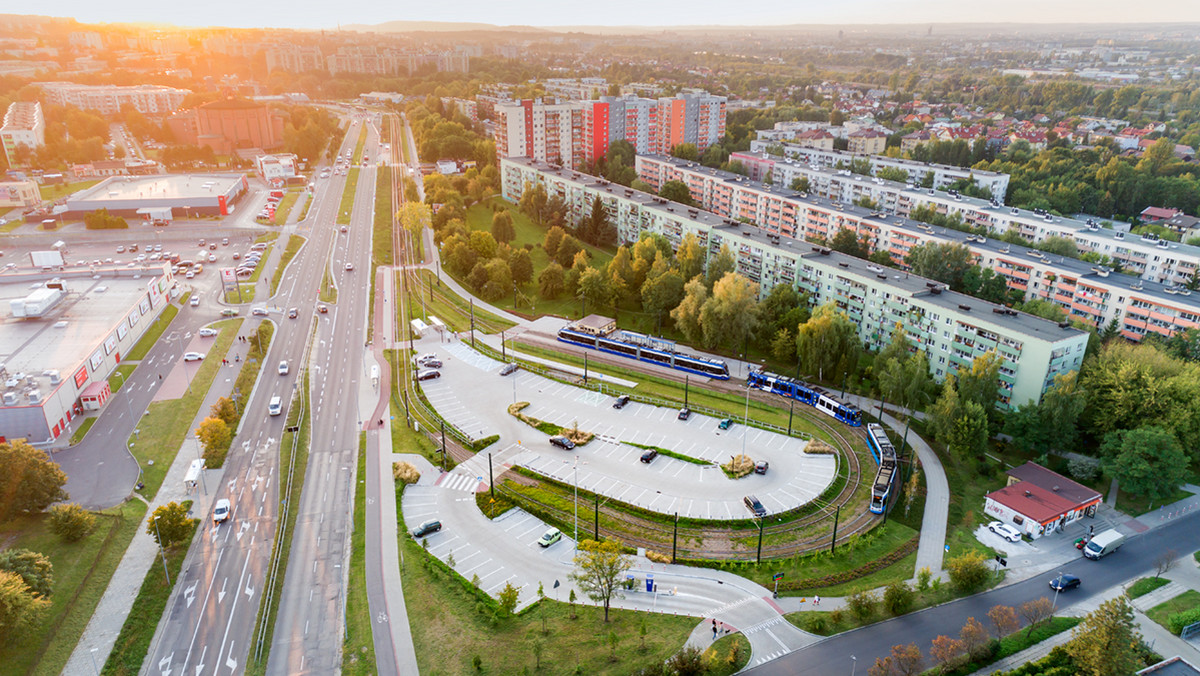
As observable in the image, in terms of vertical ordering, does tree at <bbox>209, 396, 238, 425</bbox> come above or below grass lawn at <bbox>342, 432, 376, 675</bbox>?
above

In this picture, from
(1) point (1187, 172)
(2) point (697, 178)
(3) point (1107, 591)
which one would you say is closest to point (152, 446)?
(3) point (1107, 591)

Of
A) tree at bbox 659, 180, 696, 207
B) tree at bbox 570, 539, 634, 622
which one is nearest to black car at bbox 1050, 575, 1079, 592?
tree at bbox 570, 539, 634, 622

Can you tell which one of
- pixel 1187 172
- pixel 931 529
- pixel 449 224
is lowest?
pixel 931 529

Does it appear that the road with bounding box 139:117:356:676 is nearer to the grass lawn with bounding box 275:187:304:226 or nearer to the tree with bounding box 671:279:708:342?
the tree with bounding box 671:279:708:342

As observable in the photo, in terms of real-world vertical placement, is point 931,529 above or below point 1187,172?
below

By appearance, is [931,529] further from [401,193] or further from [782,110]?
[782,110]

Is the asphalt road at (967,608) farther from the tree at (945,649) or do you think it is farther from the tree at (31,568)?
the tree at (31,568)

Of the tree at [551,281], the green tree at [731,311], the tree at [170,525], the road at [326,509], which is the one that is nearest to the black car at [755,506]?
the green tree at [731,311]
